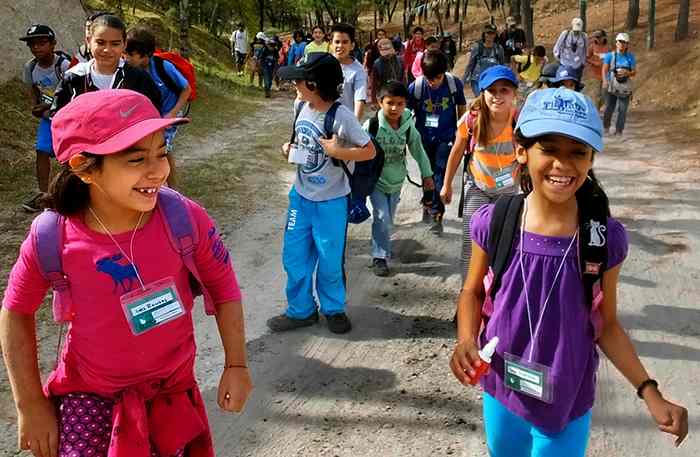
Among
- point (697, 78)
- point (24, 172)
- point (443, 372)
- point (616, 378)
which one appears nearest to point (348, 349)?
point (443, 372)

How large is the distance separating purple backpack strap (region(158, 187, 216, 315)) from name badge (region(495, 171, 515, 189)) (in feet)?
9.30

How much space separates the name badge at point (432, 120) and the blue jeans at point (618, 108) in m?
6.78

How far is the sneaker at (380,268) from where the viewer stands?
5.90 meters

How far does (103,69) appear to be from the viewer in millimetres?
5039

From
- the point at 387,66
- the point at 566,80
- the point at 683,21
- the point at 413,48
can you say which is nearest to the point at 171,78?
the point at 566,80

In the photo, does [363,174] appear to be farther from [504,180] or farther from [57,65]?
[57,65]

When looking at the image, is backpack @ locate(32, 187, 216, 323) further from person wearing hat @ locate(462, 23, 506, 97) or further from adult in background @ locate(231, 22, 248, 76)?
adult in background @ locate(231, 22, 248, 76)

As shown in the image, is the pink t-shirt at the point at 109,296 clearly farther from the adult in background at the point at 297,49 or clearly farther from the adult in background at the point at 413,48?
the adult in background at the point at 297,49

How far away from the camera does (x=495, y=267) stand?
228 centimetres

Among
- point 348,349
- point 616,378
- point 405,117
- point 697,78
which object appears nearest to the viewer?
point 616,378

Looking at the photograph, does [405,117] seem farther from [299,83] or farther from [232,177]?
[232,177]

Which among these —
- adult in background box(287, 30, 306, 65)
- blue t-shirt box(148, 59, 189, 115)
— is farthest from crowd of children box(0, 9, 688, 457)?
adult in background box(287, 30, 306, 65)

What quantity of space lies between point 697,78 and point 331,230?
13725 mm

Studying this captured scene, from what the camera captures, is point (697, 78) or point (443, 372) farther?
point (697, 78)
